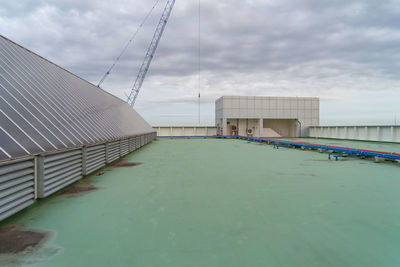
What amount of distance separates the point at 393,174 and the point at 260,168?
5.21 meters

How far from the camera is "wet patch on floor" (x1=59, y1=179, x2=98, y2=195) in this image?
6.83 metres

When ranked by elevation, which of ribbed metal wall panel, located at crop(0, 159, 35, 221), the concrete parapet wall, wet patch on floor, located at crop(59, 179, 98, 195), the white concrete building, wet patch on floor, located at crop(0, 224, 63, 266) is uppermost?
the white concrete building

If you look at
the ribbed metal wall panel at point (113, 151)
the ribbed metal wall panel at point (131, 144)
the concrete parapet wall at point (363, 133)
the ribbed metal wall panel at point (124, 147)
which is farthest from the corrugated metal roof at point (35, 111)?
the concrete parapet wall at point (363, 133)

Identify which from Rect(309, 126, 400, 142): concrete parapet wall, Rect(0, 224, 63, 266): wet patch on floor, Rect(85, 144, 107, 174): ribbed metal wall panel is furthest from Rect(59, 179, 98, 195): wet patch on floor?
Rect(309, 126, 400, 142): concrete parapet wall

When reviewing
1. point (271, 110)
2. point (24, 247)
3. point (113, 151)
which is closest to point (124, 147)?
point (113, 151)

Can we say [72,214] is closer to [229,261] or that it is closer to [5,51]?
[229,261]

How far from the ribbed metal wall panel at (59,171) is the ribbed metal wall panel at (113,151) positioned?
3.05 meters

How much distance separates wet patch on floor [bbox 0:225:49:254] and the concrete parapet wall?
32669 mm

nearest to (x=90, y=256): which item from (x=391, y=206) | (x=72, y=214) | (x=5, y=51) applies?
(x=72, y=214)

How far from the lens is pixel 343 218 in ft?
16.3

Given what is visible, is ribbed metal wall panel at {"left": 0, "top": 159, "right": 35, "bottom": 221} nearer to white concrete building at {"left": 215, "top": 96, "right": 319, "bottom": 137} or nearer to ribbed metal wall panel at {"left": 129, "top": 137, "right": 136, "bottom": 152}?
ribbed metal wall panel at {"left": 129, "top": 137, "right": 136, "bottom": 152}

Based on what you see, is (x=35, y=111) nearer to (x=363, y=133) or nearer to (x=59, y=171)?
(x=59, y=171)

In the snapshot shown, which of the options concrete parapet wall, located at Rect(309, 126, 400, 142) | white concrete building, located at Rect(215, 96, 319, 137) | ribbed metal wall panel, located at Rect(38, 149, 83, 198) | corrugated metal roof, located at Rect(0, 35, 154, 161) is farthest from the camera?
white concrete building, located at Rect(215, 96, 319, 137)

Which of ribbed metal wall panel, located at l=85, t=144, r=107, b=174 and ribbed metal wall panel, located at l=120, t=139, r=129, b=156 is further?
ribbed metal wall panel, located at l=120, t=139, r=129, b=156
